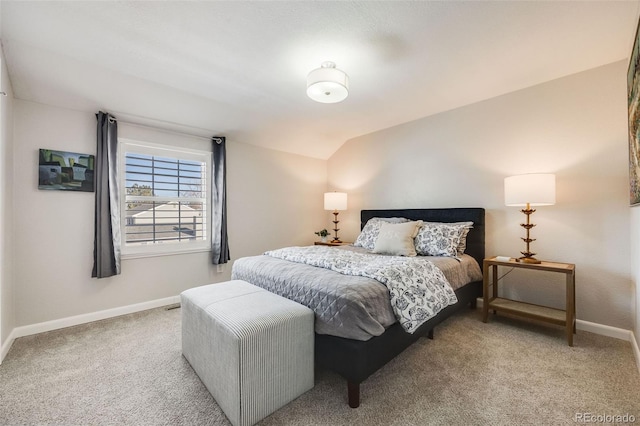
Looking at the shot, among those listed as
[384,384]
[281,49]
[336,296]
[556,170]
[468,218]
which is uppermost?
[281,49]

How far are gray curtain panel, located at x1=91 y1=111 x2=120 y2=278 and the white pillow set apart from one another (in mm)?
2799

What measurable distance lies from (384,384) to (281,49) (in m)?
2.56

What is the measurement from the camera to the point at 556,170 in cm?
266

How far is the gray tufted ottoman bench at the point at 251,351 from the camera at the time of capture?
54.6 inches

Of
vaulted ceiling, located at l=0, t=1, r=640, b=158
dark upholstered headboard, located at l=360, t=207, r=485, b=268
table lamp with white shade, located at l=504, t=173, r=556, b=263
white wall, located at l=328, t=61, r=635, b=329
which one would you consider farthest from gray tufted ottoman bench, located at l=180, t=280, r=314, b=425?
white wall, located at l=328, t=61, r=635, b=329

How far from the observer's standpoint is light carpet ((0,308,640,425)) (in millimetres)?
1465

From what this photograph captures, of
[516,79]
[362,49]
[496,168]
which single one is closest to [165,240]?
[362,49]

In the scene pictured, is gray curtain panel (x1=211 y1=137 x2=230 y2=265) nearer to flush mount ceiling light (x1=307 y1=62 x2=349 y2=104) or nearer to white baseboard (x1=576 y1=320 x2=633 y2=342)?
flush mount ceiling light (x1=307 y1=62 x2=349 y2=104)

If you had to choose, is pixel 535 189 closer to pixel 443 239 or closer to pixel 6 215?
pixel 443 239

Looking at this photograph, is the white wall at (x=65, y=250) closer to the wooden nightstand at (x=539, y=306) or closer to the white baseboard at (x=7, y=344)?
the white baseboard at (x=7, y=344)

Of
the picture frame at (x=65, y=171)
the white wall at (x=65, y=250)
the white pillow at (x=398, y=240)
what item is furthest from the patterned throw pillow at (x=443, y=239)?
the picture frame at (x=65, y=171)

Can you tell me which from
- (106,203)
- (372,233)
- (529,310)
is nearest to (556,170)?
(529,310)

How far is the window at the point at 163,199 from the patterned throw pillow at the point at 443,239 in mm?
2724

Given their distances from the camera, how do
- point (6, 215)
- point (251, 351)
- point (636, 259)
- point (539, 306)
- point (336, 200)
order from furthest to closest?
1. point (336, 200)
2. point (539, 306)
3. point (6, 215)
4. point (636, 259)
5. point (251, 351)
